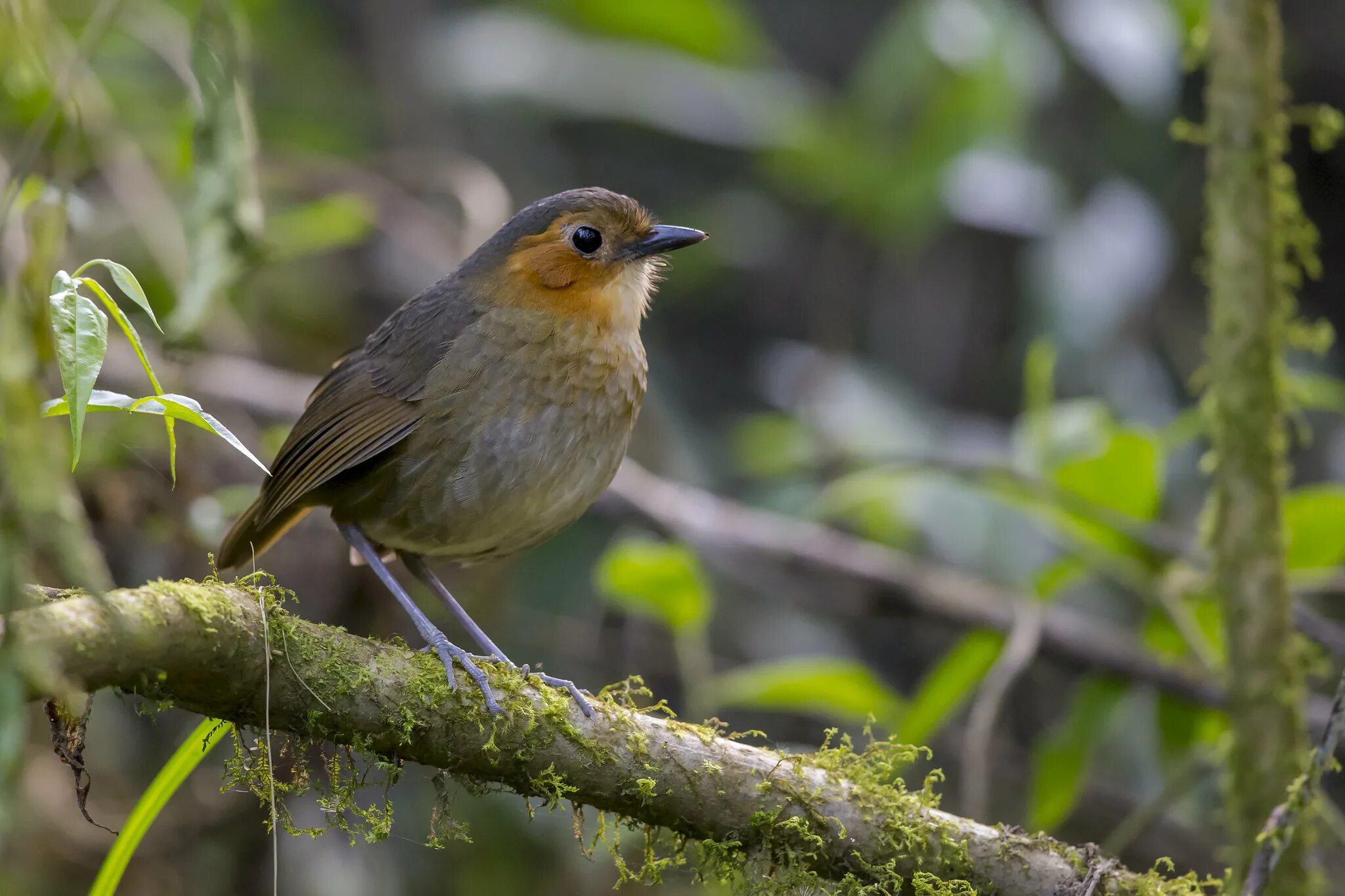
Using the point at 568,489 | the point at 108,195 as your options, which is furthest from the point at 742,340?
the point at 568,489

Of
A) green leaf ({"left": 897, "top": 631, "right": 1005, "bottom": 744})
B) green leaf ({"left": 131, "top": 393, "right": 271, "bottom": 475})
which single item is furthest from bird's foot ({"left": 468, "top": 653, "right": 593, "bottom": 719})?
green leaf ({"left": 897, "top": 631, "right": 1005, "bottom": 744})

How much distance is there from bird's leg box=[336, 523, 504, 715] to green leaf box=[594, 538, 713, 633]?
0.70 metres

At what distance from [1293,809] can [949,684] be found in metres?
1.79

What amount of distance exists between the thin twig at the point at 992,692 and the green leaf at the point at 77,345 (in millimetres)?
2356

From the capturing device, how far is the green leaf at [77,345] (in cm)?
154

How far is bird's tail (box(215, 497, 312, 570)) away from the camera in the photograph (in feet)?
10.5

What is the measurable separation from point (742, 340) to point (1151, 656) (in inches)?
132

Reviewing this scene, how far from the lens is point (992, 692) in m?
3.68

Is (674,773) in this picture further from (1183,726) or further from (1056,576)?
(1183,726)

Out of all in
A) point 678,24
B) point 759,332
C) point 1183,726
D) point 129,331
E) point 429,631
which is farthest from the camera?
point 759,332

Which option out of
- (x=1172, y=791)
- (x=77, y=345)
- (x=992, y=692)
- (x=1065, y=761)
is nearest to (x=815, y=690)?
(x=992, y=692)

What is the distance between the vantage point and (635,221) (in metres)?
3.32

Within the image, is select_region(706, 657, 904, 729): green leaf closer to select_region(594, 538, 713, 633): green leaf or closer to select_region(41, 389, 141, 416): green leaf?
select_region(594, 538, 713, 633): green leaf

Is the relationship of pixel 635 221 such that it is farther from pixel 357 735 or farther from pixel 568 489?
pixel 357 735
